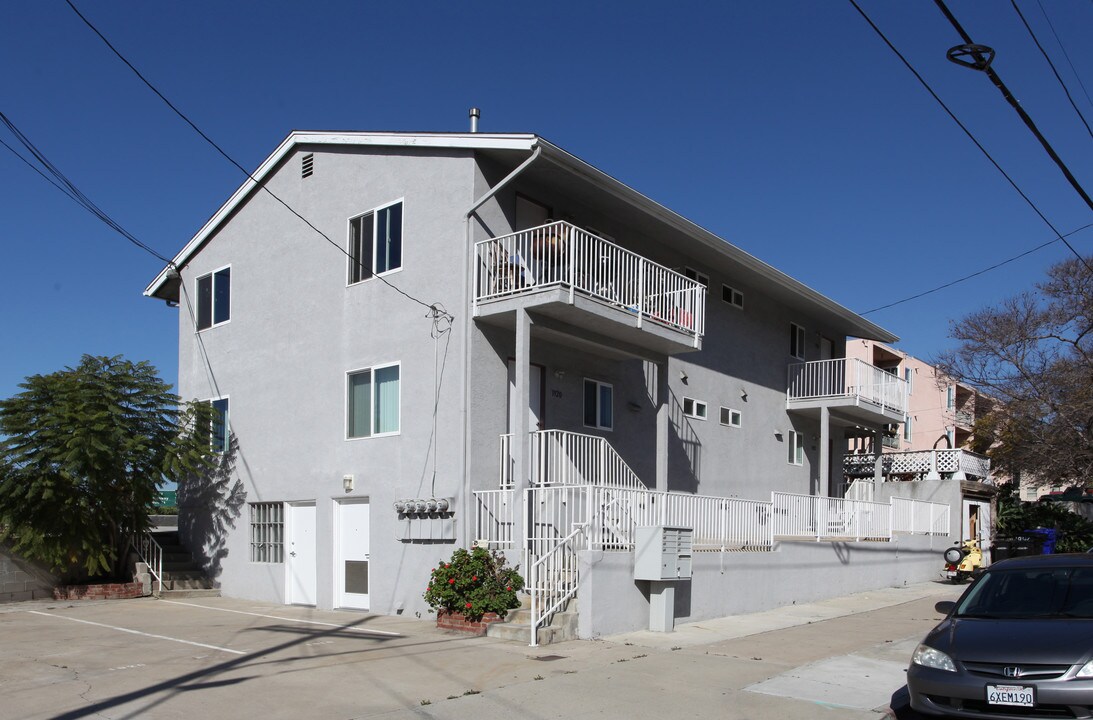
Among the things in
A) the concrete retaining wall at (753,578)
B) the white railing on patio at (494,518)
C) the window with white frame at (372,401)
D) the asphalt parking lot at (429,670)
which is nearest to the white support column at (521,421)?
the white railing on patio at (494,518)

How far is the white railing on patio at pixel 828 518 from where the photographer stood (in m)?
16.7

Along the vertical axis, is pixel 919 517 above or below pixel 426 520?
below

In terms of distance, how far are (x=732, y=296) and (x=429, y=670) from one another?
551 inches

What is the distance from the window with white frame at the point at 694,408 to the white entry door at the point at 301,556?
25.1 feet

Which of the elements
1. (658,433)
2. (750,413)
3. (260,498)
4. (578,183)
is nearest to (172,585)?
(260,498)

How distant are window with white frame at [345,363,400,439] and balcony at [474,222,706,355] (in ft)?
7.44

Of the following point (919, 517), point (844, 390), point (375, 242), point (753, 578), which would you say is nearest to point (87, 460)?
point (375, 242)

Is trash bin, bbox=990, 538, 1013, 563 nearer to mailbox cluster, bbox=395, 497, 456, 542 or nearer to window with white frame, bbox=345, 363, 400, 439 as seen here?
mailbox cluster, bbox=395, 497, 456, 542

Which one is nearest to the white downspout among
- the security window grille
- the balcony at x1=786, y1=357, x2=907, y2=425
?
the security window grille

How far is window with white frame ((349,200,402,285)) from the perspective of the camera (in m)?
16.4

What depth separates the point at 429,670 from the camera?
398 inches

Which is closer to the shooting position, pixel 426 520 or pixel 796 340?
pixel 426 520

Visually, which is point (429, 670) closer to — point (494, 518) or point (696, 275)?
point (494, 518)

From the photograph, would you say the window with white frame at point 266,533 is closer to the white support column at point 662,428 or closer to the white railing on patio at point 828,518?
the white support column at point 662,428
